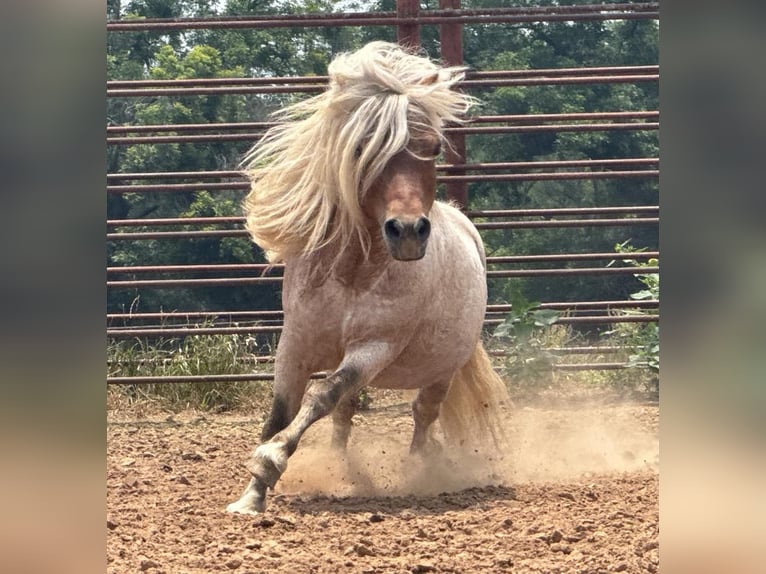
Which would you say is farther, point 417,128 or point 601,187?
point 601,187

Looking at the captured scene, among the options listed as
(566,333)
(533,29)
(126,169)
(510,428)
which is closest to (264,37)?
(126,169)

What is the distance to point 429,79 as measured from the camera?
389 centimetres

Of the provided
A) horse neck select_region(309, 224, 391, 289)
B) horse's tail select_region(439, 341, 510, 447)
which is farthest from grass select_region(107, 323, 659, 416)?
horse neck select_region(309, 224, 391, 289)

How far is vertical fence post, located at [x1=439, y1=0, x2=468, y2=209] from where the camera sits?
6.41m

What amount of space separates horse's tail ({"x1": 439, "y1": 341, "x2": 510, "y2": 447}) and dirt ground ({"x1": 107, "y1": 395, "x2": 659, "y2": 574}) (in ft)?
0.44

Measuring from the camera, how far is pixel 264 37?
2311 centimetres

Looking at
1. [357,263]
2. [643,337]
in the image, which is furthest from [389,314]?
[643,337]

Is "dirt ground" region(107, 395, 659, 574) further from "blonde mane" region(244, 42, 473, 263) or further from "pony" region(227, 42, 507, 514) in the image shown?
"blonde mane" region(244, 42, 473, 263)

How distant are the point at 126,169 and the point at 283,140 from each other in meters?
18.2

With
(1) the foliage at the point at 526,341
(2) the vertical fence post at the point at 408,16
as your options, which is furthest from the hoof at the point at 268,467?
(2) the vertical fence post at the point at 408,16

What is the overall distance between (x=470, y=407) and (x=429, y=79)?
1664mm
